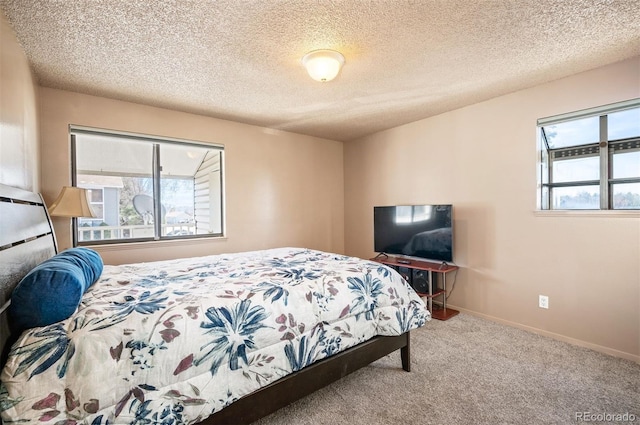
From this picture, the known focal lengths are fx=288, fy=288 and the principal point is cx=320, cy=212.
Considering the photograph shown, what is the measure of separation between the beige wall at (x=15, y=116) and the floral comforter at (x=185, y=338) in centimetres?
88

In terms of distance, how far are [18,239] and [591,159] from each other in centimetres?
427

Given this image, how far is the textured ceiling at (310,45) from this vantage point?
1.73 m

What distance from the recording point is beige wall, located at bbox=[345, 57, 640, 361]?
2.41 metres

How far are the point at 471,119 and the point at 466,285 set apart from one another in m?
1.95

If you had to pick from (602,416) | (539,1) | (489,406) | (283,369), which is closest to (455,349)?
(489,406)

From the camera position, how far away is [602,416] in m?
1.72

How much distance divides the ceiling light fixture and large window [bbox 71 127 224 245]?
1.98 metres

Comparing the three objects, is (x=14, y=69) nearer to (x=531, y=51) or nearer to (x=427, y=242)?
(x=531, y=51)

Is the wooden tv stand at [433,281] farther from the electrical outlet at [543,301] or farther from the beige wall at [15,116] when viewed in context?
the beige wall at [15,116]

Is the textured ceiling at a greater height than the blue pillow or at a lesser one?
greater

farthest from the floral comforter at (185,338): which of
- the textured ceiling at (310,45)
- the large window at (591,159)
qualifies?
the large window at (591,159)

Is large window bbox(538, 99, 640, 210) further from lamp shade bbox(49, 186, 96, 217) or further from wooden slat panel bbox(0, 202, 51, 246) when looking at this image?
lamp shade bbox(49, 186, 96, 217)

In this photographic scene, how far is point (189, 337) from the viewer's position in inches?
50.8

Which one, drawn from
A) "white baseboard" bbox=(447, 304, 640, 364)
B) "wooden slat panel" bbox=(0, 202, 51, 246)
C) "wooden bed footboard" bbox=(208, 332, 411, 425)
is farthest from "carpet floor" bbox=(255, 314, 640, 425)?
"wooden slat panel" bbox=(0, 202, 51, 246)
